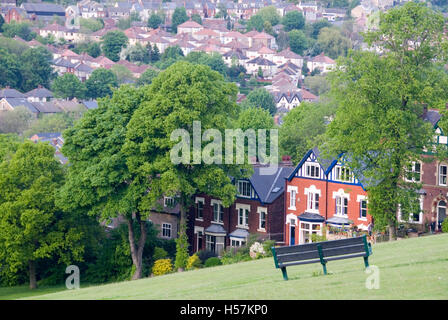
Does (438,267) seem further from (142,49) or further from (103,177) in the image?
(142,49)

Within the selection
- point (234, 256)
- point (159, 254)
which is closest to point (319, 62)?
point (159, 254)

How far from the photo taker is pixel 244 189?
47875mm

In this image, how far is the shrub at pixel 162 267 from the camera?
43.8 m

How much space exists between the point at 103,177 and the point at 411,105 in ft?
51.6

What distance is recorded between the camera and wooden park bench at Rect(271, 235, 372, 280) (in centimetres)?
2025

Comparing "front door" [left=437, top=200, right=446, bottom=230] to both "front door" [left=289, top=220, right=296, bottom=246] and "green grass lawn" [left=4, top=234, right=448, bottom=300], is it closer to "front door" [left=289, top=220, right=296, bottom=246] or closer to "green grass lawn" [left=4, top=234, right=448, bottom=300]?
"front door" [left=289, top=220, right=296, bottom=246]

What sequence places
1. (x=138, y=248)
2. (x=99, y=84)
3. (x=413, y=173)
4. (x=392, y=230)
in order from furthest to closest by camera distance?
(x=99, y=84) → (x=138, y=248) → (x=392, y=230) → (x=413, y=173)

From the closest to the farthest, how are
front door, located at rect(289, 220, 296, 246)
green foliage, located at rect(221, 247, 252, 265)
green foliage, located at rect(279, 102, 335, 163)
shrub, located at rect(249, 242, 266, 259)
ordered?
1. green foliage, located at rect(221, 247, 252, 265)
2. shrub, located at rect(249, 242, 266, 259)
3. front door, located at rect(289, 220, 296, 246)
4. green foliage, located at rect(279, 102, 335, 163)

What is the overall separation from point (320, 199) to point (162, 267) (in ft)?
31.0

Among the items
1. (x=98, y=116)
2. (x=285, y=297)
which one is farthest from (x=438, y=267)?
(x=98, y=116)

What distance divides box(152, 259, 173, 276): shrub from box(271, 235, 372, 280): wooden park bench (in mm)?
24010

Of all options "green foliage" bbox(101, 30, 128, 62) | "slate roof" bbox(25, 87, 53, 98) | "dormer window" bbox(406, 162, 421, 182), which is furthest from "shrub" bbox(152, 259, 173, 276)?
"green foliage" bbox(101, 30, 128, 62)

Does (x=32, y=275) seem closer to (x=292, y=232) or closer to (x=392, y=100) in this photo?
(x=292, y=232)

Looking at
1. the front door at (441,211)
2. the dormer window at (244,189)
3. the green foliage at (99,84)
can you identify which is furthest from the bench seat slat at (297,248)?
the green foliage at (99,84)
